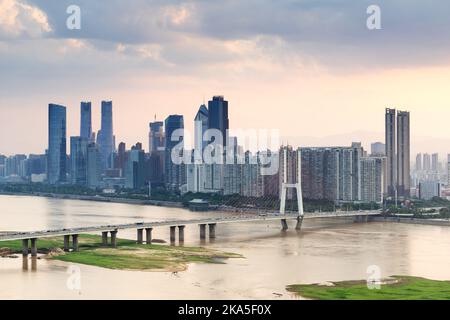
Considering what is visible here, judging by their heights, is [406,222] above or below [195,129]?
below

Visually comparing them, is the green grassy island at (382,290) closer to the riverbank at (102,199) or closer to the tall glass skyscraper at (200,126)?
the riverbank at (102,199)

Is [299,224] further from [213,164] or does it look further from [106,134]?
[106,134]

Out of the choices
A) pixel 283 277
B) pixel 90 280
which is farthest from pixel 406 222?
pixel 90 280

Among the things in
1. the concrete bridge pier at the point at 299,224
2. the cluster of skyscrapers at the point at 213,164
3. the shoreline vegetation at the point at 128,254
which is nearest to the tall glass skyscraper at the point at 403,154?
the cluster of skyscrapers at the point at 213,164

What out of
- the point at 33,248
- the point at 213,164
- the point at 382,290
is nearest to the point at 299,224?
the point at 33,248

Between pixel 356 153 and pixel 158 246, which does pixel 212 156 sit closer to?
pixel 356 153
